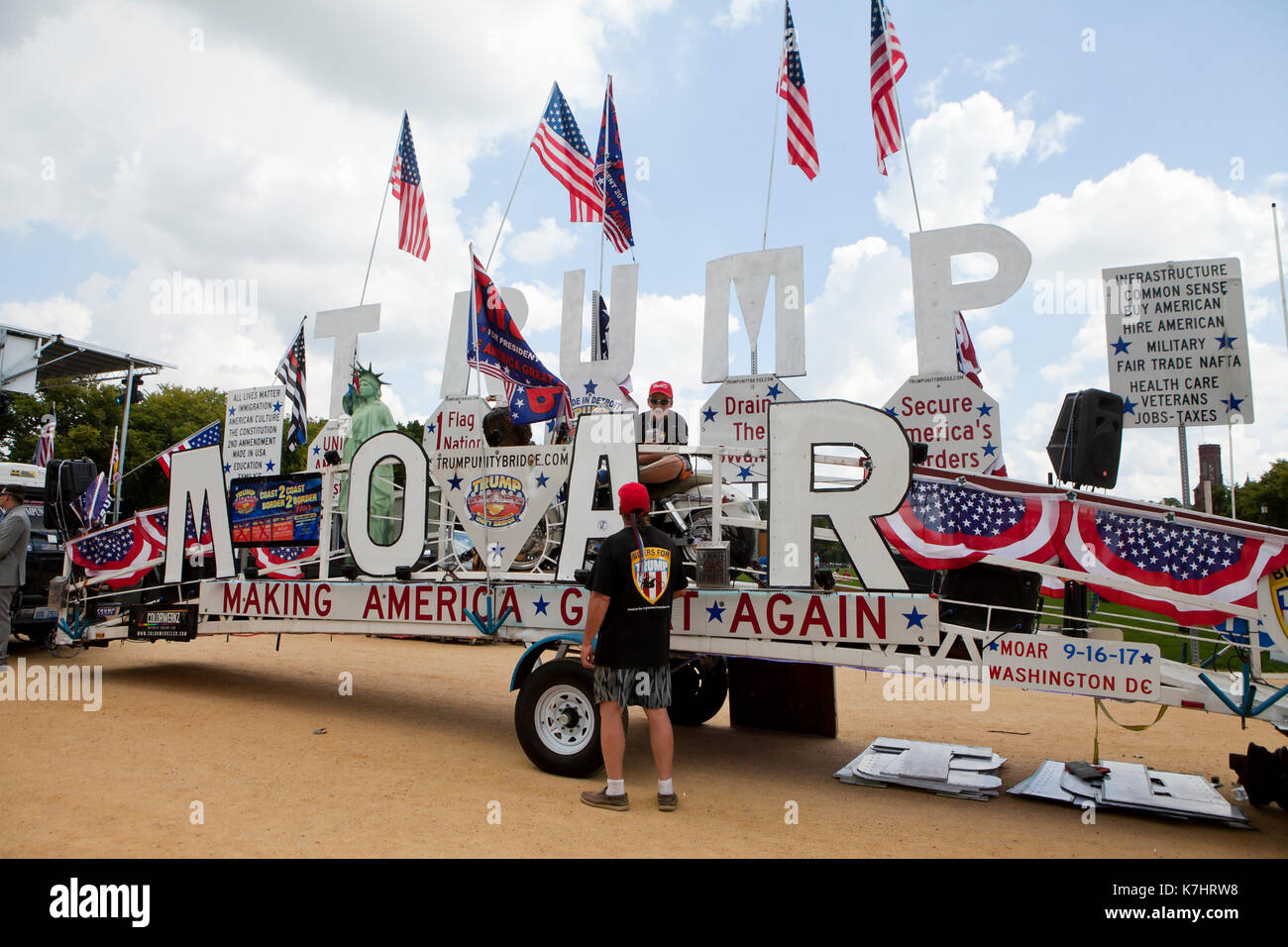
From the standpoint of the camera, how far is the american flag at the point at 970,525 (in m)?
5.27

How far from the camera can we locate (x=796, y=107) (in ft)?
35.3

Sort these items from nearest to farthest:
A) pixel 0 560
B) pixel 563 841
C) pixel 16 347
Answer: pixel 563 841 < pixel 0 560 < pixel 16 347

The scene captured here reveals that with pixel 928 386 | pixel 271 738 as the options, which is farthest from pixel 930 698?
pixel 271 738

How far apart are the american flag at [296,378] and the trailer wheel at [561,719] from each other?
→ 7928mm

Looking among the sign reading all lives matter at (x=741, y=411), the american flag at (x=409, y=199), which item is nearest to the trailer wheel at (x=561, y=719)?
the sign reading all lives matter at (x=741, y=411)

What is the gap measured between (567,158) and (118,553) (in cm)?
794

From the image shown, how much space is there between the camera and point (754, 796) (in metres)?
5.43

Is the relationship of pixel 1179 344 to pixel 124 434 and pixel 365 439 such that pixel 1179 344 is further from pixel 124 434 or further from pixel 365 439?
pixel 124 434

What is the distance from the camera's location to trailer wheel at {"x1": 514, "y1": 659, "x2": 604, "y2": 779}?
18.5ft

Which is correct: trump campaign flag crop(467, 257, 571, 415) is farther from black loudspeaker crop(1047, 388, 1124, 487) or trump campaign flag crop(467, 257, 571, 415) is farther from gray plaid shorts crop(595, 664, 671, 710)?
black loudspeaker crop(1047, 388, 1124, 487)

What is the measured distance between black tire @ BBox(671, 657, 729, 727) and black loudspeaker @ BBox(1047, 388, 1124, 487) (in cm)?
386

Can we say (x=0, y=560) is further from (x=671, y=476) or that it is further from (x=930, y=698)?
(x=930, y=698)

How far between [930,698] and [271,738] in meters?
7.88

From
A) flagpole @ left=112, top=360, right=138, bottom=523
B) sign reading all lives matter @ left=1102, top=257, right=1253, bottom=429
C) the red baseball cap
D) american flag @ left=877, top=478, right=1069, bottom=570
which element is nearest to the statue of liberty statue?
the red baseball cap
